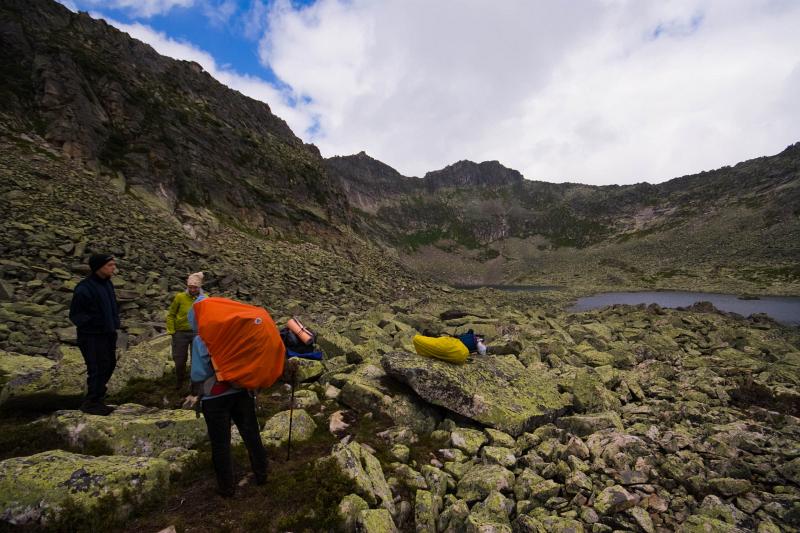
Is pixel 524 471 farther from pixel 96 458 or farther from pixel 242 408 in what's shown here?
pixel 96 458

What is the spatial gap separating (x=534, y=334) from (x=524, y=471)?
515 inches

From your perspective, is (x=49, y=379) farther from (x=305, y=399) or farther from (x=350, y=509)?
(x=350, y=509)

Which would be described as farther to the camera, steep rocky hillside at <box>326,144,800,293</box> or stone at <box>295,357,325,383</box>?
steep rocky hillside at <box>326,144,800,293</box>

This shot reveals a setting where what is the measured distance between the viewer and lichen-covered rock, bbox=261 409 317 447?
620 cm

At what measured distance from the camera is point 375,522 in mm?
4254

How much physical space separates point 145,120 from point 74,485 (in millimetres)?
48697

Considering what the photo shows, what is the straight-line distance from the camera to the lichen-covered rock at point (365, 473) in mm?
4781

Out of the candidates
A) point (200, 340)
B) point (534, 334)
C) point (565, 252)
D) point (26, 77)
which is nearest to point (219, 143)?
point (26, 77)

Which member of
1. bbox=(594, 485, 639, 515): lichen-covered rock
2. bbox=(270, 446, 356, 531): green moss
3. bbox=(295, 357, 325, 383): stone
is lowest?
bbox=(594, 485, 639, 515): lichen-covered rock

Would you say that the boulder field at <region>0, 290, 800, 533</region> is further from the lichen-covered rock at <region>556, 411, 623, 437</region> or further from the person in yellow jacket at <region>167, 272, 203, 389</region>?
the person in yellow jacket at <region>167, 272, 203, 389</region>

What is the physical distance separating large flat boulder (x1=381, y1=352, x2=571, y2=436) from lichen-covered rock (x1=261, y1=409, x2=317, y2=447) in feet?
7.91

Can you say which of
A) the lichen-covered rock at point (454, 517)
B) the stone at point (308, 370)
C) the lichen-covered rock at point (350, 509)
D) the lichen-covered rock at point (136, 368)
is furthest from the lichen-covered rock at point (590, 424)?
the lichen-covered rock at point (136, 368)

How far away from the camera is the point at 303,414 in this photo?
6.84 m

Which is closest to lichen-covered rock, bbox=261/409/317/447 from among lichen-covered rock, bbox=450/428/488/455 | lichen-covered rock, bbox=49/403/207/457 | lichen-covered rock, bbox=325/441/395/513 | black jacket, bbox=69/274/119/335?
lichen-covered rock, bbox=49/403/207/457
